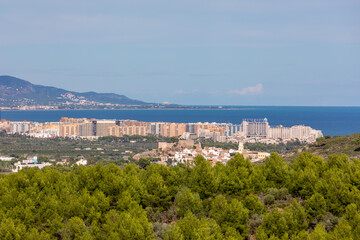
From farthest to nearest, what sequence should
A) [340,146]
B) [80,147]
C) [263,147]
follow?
[80,147] → [263,147] → [340,146]

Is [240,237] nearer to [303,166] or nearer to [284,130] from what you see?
[303,166]

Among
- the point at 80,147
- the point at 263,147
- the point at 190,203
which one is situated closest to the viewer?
the point at 190,203

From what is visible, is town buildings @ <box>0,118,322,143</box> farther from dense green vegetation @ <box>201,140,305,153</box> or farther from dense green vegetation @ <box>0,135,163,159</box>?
dense green vegetation @ <box>201,140,305,153</box>

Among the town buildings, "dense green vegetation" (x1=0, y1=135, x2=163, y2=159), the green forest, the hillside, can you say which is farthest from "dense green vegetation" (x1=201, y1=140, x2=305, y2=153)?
the green forest

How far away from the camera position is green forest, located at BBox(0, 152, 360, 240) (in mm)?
11562

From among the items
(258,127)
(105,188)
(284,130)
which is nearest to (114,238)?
(105,188)

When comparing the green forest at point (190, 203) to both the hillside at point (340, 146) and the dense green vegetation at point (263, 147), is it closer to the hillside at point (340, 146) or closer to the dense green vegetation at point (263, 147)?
the hillside at point (340, 146)

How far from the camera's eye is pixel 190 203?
1378 cm

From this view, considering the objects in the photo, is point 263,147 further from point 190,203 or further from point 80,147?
point 190,203

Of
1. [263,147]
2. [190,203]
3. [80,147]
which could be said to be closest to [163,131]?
[80,147]

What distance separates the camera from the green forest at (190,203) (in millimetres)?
11562

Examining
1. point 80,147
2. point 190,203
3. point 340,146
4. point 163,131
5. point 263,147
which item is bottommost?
point 80,147

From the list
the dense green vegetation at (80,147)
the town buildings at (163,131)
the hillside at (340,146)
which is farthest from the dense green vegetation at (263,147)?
the hillside at (340,146)

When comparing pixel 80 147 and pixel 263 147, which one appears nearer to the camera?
pixel 263 147
